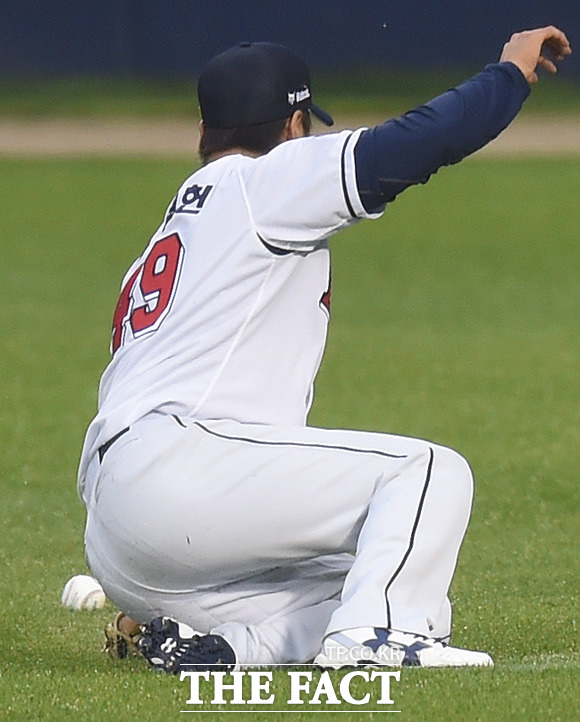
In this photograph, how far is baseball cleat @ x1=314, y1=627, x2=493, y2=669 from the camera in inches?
142

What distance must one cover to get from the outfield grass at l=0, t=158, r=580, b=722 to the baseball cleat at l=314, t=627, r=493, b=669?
5 centimetres

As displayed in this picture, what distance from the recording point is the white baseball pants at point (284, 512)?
3.72 metres

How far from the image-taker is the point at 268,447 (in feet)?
12.6

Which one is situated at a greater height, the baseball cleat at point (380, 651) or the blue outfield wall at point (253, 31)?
the baseball cleat at point (380, 651)

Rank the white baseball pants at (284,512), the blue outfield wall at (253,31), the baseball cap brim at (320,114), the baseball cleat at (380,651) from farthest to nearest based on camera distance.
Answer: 1. the blue outfield wall at (253,31)
2. the baseball cap brim at (320,114)
3. the white baseball pants at (284,512)
4. the baseball cleat at (380,651)

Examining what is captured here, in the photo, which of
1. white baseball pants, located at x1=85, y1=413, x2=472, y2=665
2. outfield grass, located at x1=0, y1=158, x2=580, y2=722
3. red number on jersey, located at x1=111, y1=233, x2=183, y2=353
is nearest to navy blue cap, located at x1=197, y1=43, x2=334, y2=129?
red number on jersey, located at x1=111, y1=233, x2=183, y2=353

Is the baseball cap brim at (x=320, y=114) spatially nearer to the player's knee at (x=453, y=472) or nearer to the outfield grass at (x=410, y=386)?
the player's knee at (x=453, y=472)

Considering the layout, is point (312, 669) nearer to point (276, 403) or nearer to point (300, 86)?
point (276, 403)

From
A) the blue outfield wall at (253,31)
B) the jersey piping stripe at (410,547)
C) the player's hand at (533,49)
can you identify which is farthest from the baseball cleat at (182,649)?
the blue outfield wall at (253,31)

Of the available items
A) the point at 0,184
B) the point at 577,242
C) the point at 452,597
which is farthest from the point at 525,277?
the point at 452,597

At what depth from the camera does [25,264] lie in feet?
47.4

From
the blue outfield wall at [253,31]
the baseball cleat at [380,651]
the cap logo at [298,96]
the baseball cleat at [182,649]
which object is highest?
the cap logo at [298,96]

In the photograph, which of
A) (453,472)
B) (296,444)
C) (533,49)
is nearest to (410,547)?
(453,472)

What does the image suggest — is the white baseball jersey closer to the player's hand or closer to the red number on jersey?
the red number on jersey
